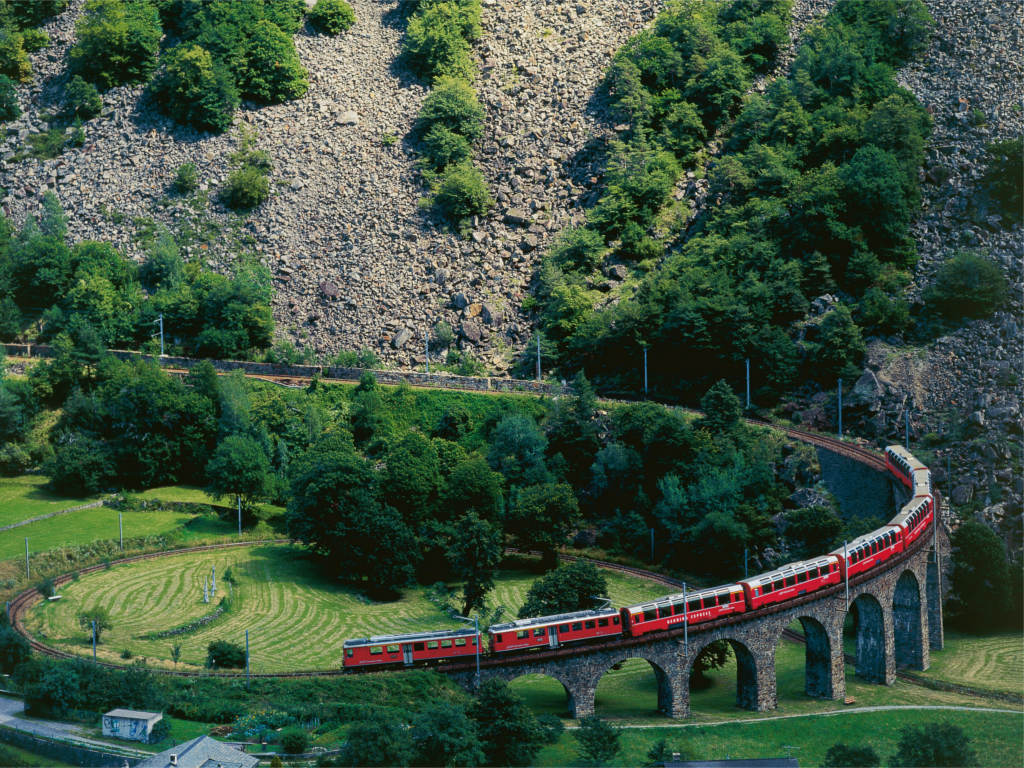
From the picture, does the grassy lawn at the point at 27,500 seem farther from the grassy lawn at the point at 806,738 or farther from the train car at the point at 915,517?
the train car at the point at 915,517

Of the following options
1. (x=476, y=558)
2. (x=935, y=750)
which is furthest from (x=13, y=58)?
(x=935, y=750)

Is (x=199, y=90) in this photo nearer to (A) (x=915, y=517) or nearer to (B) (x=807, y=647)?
(A) (x=915, y=517)

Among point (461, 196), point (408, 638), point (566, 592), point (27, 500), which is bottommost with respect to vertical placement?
point (408, 638)

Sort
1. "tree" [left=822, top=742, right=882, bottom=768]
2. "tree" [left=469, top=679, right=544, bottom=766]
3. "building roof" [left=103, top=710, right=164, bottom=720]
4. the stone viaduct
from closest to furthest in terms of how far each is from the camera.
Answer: "tree" [left=822, top=742, right=882, bottom=768] < "tree" [left=469, top=679, right=544, bottom=766] < "building roof" [left=103, top=710, right=164, bottom=720] < the stone viaduct

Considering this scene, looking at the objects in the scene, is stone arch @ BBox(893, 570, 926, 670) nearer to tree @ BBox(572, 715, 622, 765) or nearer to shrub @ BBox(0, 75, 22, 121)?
tree @ BBox(572, 715, 622, 765)

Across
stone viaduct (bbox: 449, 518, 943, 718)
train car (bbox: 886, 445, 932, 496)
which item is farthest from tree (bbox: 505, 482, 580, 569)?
train car (bbox: 886, 445, 932, 496)

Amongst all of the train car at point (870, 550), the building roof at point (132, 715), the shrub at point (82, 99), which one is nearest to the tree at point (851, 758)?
the train car at point (870, 550)
